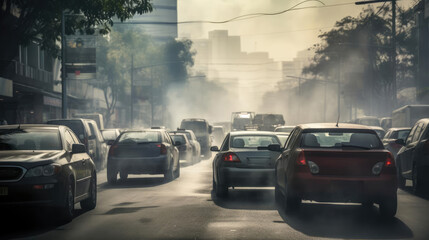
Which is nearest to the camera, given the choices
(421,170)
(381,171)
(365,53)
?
(381,171)

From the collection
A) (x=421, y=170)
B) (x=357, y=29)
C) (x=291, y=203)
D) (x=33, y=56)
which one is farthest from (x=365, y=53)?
(x=291, y=203)

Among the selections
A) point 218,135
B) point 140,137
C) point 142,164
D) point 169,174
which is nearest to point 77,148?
point 142,164

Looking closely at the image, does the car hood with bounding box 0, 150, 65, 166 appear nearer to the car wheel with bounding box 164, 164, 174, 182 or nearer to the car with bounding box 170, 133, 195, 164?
the car wheel with bounding box 164, 164, 174, 182

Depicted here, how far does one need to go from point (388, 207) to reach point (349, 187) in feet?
2.65

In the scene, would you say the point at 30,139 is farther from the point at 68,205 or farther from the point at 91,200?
the point at 91,200

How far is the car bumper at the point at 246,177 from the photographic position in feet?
51.3

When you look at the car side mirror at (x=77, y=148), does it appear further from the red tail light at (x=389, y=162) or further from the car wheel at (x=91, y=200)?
the red tail light at (x=389, y=162)

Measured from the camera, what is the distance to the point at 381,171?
11781 mm

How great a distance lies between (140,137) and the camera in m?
22.6

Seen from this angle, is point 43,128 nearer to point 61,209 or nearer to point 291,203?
point 61,209

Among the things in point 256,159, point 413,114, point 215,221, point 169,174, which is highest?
point 413,114

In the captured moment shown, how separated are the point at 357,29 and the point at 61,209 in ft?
218

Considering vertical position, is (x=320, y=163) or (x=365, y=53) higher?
(x=365, y=53)

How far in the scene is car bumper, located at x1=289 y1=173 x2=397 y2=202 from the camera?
38.3ft
